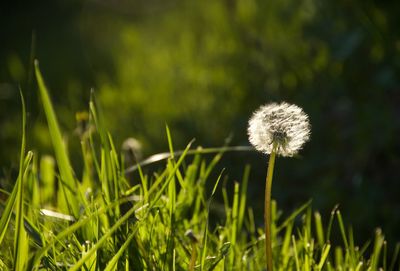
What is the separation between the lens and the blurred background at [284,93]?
8.51ft

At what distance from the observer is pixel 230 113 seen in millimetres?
3107

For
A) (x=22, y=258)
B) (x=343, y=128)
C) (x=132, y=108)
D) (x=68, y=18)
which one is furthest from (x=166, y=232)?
(x=68, y=18)

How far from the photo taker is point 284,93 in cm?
306

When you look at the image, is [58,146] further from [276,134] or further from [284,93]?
[284,93]

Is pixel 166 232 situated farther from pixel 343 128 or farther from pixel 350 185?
pixel 343 128

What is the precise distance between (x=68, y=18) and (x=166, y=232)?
7523 mm

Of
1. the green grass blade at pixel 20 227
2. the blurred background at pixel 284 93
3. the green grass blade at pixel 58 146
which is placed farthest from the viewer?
the blurred background at pixel 284 93

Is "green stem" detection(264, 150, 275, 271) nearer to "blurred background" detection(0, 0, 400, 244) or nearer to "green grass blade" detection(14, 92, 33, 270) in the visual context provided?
"green grass blade" detection(14, 92, 33, 270)

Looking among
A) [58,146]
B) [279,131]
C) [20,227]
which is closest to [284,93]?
[58,146]

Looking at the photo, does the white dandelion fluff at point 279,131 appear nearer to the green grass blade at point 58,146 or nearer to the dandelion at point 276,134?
the dandelion at point 276,134

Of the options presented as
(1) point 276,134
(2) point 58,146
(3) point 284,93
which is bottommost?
(2) point 58,146

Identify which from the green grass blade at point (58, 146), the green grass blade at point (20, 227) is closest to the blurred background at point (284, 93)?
the green grass blade at point (58, 146)

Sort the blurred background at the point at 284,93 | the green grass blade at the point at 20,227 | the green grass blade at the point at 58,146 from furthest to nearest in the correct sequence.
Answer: the blurred background at the point at 284,93
the green grass blade at the point at 58,146
the green grass blade at the point at 20,227

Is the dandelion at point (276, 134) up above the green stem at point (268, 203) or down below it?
above
